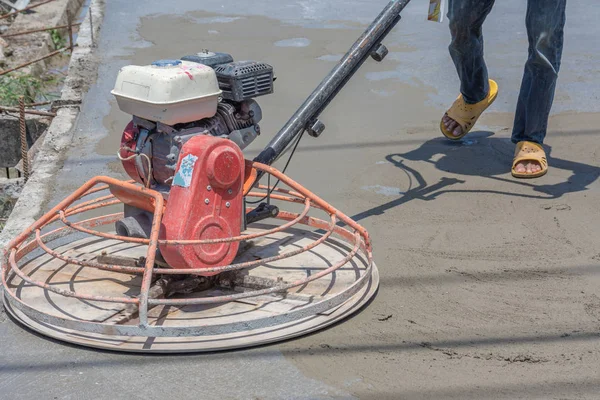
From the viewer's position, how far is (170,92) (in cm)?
346

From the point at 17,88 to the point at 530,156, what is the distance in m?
5.37

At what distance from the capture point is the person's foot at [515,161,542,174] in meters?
5.20

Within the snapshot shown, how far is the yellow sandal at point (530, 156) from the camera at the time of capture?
5203mm

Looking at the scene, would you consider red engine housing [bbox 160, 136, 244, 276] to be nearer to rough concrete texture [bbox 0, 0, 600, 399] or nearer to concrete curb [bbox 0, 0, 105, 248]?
A: rough concrete texture [bbox 0, 0, 600, 399]

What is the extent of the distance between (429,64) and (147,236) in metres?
4.26

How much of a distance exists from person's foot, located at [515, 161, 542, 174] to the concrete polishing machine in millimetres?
1562

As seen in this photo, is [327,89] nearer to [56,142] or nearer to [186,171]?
[186,171]

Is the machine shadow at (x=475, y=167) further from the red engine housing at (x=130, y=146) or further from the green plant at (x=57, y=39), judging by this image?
the green plant at (x=57, y=39)

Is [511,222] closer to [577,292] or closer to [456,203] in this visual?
[456,203]

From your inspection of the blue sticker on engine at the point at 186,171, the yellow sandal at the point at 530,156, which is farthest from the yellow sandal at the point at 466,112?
the blue sticker on engine at the point at 186,171

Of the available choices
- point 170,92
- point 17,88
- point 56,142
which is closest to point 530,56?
point 170,92

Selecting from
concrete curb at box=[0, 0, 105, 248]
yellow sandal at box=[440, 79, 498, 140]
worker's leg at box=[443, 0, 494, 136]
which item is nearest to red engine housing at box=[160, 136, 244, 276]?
concrete curb at box=[0, 0, 105, 248]

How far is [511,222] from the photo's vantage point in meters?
4.61

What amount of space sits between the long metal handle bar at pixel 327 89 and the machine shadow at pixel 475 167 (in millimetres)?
768
